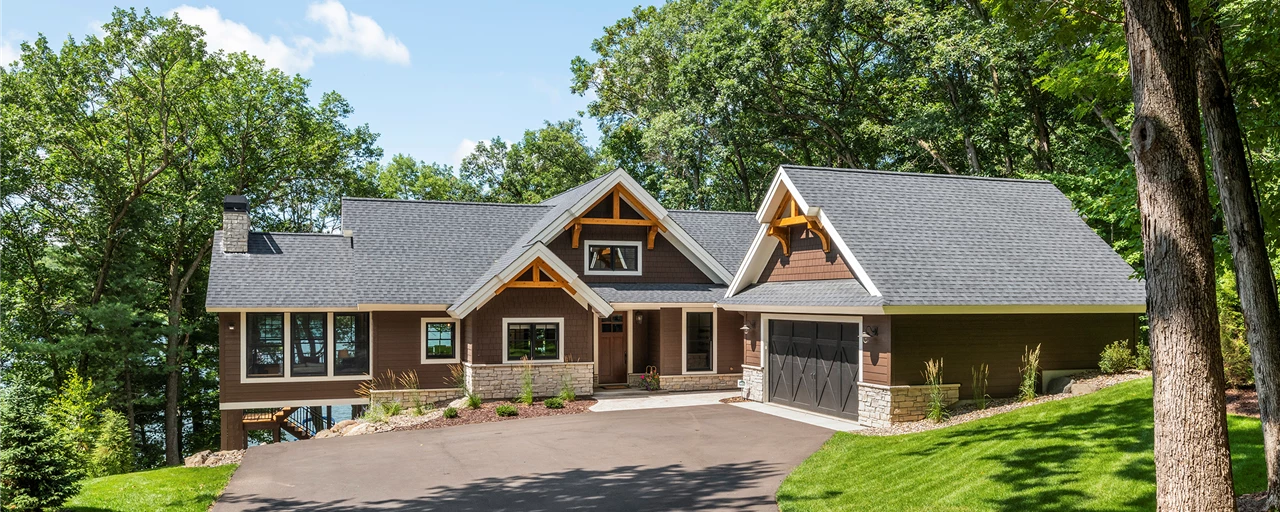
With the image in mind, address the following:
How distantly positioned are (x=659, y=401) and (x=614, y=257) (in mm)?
5178

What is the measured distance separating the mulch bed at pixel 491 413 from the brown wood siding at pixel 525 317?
1.27 metres

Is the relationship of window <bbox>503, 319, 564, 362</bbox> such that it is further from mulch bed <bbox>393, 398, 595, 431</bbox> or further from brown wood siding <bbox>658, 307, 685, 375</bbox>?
brown wood siding <bbox>658, 307, 685, 375</bbox>

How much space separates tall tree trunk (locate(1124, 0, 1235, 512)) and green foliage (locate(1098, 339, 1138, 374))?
1126cm

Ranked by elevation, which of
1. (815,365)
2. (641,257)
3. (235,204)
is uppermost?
(235,204)

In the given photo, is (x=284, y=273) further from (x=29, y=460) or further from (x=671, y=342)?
(x=29, y=460)

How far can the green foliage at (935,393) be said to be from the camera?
15281 millimetres

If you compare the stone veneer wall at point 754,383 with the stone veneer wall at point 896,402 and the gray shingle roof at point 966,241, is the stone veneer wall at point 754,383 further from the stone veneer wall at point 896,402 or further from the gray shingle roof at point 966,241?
the gray shingle roof at point 966,241

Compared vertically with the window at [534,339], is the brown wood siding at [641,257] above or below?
above

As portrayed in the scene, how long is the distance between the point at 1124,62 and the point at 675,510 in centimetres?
889

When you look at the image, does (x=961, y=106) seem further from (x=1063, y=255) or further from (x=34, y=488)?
(x=34, y=488)

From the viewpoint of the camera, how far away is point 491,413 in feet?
62.2

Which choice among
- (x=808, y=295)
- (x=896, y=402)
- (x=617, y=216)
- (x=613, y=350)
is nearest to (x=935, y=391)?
(x=896, y=402)

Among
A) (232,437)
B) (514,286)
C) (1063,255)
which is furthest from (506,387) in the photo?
(1063,255)

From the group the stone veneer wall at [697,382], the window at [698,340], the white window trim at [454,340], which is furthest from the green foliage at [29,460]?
the window at [698,340]
